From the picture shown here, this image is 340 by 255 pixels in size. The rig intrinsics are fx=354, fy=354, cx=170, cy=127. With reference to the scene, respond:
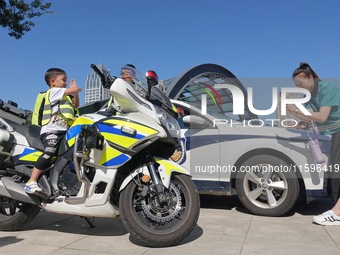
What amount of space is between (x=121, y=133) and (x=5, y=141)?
1375 millimetres

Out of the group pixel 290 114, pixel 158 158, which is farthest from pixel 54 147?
pixel 290 114

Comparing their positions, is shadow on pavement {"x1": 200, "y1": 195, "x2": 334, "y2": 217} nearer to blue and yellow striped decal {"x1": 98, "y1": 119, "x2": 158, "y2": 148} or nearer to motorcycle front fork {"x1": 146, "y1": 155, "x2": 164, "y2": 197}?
motorcycle front fork {"x1": 146, "y1": 155, "x2": 164, "y2": 197}

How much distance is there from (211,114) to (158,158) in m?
2.33

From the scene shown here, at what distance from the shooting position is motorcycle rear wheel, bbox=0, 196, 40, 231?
3834mm

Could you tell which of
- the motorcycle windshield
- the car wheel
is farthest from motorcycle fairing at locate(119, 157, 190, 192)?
the car wheel

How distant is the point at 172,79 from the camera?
1136cm

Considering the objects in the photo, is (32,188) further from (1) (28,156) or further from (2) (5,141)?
(2) (5,141)

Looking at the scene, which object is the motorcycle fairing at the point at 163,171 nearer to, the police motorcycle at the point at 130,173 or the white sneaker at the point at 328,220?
the police motorcycle at the point at 130,173

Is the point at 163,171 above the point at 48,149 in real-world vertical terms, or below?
below

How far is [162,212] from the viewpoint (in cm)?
322

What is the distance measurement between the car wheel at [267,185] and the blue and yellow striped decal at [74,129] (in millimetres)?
2429

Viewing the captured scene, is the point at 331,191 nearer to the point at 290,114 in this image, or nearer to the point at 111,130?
the point at 290,114

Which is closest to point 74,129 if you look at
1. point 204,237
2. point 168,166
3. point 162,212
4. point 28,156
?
point 28,156

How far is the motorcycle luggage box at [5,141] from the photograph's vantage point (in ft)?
12.1
